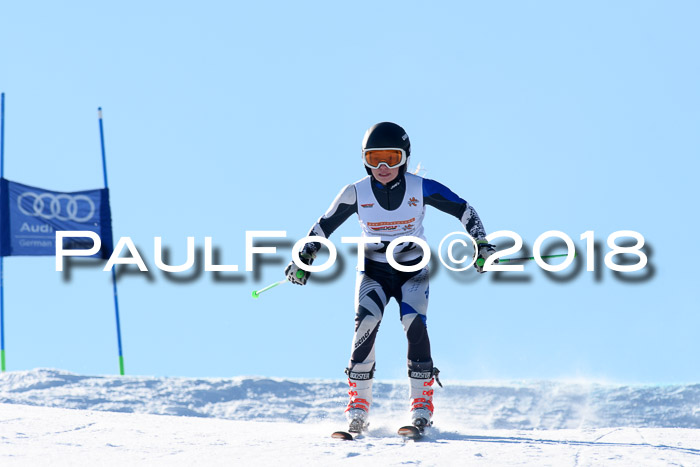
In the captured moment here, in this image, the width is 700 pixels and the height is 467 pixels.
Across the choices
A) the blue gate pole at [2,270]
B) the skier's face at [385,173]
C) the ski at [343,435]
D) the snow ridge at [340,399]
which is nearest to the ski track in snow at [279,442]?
the ski at [343,435]

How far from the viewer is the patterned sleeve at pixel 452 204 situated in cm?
580

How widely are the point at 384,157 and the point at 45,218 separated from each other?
34.0 ft

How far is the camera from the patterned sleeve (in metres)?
5.80

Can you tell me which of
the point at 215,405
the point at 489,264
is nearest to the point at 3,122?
the point at 215,405

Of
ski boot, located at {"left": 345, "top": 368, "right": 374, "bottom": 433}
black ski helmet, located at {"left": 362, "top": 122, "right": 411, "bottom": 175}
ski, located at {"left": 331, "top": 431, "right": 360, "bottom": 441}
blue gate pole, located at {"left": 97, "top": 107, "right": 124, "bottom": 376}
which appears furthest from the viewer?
blue gate pole, located at {"left": 97, "top": 107, "right": 124, "bottom": 376}

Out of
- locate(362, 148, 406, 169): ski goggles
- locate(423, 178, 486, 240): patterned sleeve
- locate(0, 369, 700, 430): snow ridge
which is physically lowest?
locate(0, 369, 700, 430): snow ridge

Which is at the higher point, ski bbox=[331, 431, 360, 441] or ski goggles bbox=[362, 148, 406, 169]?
ski goggles bbox=[362, 148, 406, 169]

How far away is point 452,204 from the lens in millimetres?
5855

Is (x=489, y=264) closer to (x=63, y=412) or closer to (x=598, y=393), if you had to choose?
(x=63, y=412)

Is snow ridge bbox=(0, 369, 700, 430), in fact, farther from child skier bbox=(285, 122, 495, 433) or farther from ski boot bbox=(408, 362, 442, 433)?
child skier bbox=(285, 122, 495, 433)

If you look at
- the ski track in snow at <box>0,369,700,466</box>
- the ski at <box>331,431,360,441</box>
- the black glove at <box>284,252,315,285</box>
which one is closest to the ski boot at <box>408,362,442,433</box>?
the ski track in snow at <box>0,369,700,466</box>

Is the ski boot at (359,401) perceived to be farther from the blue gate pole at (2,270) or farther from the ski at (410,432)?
the blue gate pole at (2,270)

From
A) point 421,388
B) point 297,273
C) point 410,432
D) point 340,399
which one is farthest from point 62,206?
point 410,432

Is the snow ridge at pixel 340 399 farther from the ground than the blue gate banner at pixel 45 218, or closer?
closer
